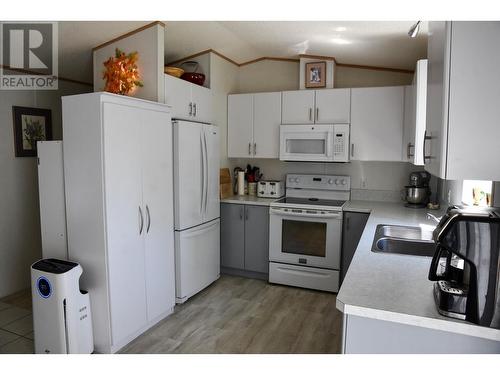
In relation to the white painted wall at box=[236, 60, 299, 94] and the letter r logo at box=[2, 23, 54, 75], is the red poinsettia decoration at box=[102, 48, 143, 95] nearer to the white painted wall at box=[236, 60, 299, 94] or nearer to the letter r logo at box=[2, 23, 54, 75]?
the letter r logo at box=[2, 23, 54, 75]

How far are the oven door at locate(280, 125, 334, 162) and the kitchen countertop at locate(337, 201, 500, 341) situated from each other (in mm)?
1716

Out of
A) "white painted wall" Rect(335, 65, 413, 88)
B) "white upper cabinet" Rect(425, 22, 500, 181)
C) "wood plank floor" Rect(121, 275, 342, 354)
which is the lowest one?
"wood plank floor" Rect(121, 275, 342, 354)

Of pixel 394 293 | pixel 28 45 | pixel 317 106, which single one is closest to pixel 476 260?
pixel 394 293

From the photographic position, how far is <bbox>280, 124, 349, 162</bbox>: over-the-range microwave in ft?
11.8

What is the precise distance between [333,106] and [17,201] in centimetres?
333

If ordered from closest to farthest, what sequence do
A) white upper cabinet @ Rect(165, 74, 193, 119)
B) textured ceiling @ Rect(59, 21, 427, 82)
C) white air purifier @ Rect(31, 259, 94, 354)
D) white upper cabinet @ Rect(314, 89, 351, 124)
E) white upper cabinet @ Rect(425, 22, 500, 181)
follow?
white upper cabinet @ Rect(425, 22, 500, 181) → white air purifier @ Rect(31, 259, 94, 354) → textured ceiling @ Rect(59, 21, 427, 82) → white upper cabinet @ Rect(165, 74, 193, 119) → white upper cabinet @ Rect(314, 89, 351, 124)

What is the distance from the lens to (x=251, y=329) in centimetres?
280

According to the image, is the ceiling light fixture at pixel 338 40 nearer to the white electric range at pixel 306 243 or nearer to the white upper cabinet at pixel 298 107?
the white upper cabinet at pixel 298 107

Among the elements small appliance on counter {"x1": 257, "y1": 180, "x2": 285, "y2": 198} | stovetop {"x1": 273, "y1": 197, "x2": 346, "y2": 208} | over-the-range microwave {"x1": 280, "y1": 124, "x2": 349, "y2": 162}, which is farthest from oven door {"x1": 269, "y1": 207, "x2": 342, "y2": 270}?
over-the-range microwave {"x1": 280, "y1": 124, "x2": 349, "y2": 162}

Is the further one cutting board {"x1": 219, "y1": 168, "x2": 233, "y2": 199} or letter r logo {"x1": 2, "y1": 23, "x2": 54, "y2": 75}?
cutting board {"x1": 219, "y1": 168, "x2": 233, "y2": 199}

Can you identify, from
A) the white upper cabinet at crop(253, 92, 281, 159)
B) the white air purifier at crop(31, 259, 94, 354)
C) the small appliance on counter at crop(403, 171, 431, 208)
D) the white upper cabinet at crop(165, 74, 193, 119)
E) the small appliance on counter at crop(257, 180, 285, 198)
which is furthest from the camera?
the small appliance on counter at crop(257, 180, 285, 198)

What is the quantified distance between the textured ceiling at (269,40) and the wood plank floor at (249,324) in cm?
237
